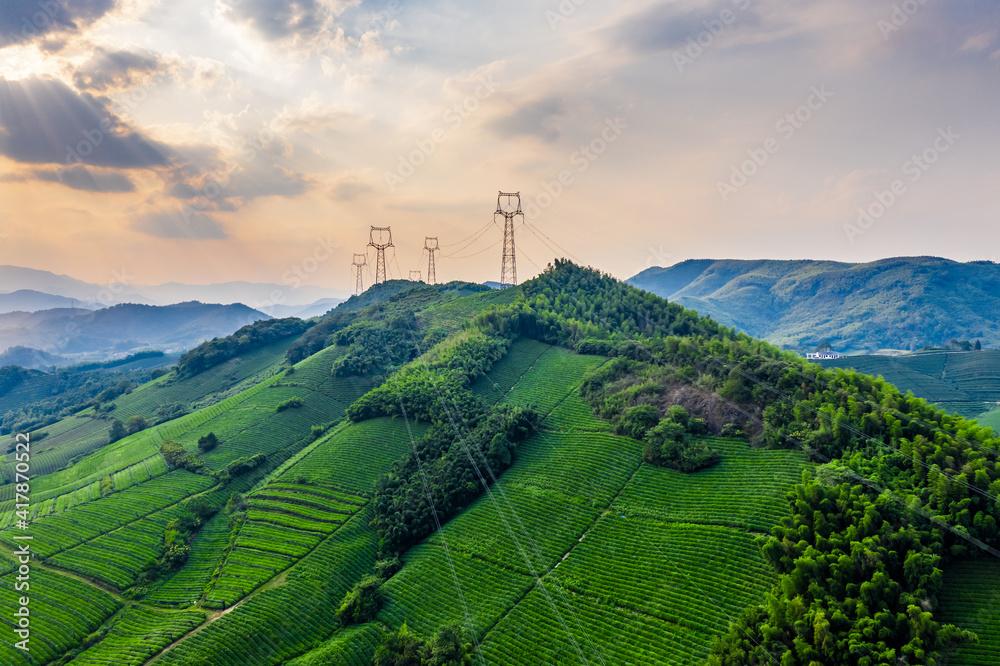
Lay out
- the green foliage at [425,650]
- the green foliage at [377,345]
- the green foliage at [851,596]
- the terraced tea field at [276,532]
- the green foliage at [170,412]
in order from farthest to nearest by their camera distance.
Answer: the green foliage at [170,412] → the green foliage at [377,345] → the terraced tea field at [276,532] → the green foliage at [425,650] → the green foliage at [851,596]

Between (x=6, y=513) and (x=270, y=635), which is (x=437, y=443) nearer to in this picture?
(x=270, y=635)

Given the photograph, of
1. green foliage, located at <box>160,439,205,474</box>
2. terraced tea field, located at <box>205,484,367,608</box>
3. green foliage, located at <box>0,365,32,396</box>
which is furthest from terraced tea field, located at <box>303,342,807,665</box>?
green foliage, located at <box>0,365,32,396</box>

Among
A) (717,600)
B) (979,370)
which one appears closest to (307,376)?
(717,600)

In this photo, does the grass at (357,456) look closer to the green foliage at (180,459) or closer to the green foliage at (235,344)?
the green foliage at (180,459)

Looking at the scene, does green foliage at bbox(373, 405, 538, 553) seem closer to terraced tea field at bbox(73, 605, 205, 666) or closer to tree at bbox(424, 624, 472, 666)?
tree at bbox(424, 624, 472, 666)

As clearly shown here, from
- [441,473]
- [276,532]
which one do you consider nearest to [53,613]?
[276,532]

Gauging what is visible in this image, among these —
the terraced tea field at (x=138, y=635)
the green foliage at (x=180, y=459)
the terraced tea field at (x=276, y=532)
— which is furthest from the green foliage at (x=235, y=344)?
the terraced tea field at (x=138, y=635)

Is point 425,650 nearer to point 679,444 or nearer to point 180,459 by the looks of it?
point 679,444
